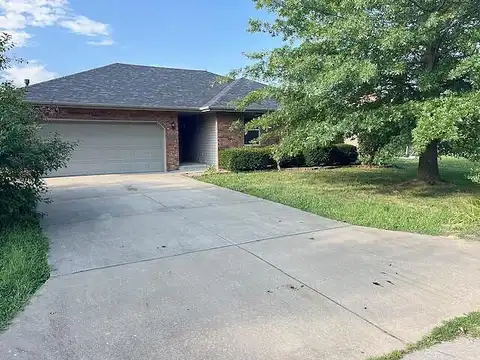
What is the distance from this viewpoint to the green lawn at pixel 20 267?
3.38 meters

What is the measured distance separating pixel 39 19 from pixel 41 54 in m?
3.84

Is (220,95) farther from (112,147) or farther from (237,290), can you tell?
(237,290)

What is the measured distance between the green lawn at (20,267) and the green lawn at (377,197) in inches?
191

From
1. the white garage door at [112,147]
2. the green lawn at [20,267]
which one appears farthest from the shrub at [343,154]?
the green lawn at [20,267]

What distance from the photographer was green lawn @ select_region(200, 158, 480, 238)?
6336 millimetres

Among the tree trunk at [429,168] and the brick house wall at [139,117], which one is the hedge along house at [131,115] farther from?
the tree trunk at [429,168]

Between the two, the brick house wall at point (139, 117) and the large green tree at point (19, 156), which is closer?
the large green tree at point (19, 156)

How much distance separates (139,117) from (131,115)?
12.6 inches

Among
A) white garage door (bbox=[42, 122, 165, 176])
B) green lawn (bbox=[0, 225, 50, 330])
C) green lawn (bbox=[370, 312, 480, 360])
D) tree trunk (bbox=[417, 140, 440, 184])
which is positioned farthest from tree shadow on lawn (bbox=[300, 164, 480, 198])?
green lawn (bbox=[0, 225, 50, 330])

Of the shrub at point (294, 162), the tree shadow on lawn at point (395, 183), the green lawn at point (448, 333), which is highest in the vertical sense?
the shrub at point (294, 162)

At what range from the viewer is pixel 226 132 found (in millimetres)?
16000

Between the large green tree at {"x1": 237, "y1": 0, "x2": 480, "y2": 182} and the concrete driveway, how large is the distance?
8.32 ft

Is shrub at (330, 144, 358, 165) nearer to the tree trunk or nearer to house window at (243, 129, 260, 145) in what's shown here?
house window at (243, 129, 260, 145)

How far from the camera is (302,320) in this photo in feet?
10.1
